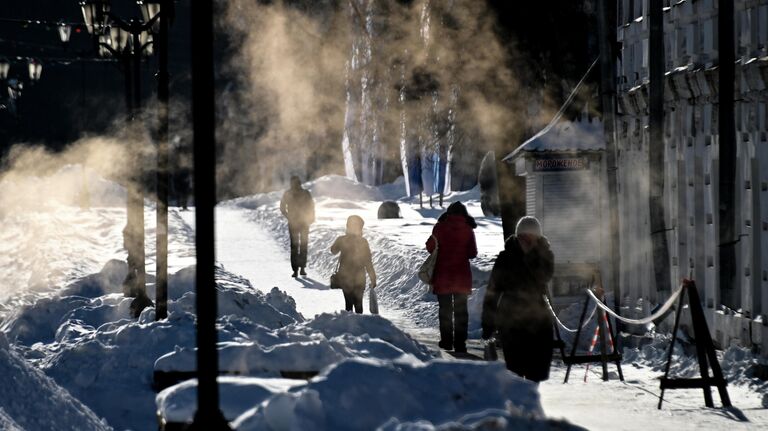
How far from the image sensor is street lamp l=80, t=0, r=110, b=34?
2159 cm

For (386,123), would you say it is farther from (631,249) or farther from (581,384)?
(581,384)

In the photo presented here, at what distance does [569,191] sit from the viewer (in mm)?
23234

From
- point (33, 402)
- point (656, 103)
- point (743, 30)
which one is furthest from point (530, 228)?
point (656, 103)

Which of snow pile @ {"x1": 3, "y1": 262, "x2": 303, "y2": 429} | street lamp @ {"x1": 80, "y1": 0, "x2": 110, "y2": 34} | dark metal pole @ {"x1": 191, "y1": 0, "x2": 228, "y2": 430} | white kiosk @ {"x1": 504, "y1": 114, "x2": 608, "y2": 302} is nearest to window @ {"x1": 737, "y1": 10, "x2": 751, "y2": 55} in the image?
snow pile @ {"x1": 3, "y1": 262, "x2": 303, "y2": 429}

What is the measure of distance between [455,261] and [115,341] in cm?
483

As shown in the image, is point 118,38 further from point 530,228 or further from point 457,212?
point 530,228

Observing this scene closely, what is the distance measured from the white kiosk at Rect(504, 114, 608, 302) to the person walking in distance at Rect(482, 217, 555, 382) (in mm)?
11082

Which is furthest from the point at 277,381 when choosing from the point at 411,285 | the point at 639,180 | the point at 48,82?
the point at 48,82

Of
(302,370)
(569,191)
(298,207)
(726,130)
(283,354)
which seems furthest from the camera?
(298,207)

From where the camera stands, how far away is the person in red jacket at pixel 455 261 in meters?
16.4

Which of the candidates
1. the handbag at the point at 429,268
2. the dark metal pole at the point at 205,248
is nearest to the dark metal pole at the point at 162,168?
the handbag at the point at 429,268

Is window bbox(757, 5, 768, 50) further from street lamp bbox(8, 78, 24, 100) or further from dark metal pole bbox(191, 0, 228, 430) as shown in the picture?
street lamp bbox(8, 78, 24, 100)

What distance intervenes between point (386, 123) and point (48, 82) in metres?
52.5

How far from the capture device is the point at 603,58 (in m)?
19.5
